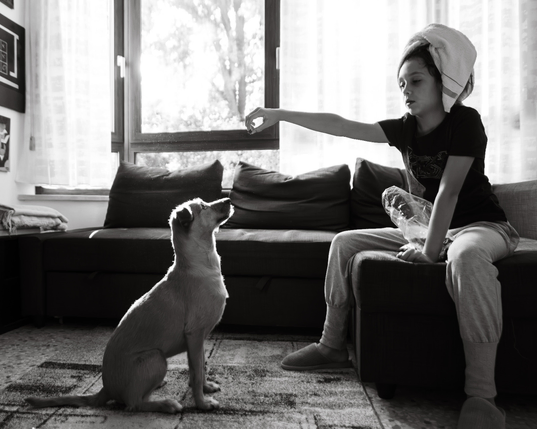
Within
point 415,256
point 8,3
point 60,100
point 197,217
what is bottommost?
point 415,256

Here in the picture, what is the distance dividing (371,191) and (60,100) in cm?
250

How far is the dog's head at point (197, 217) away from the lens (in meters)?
1.44

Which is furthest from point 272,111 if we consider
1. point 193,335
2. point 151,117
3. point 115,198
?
point 151,117

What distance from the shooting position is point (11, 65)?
3170 mm

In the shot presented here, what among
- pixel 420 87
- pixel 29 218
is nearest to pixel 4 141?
pixel 29 218

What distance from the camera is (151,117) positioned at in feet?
12.1

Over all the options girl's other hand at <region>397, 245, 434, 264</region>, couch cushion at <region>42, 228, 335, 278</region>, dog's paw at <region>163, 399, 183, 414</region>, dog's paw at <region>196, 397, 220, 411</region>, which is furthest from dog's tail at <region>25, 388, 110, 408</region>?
girl's other hand at <region>397, 245, 434, 264</region>

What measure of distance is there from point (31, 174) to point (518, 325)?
3360 millimetres

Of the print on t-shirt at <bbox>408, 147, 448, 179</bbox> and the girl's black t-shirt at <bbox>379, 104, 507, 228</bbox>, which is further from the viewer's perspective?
the print on t-shirt at <bbox>408, 147, 448, 179</bbox>

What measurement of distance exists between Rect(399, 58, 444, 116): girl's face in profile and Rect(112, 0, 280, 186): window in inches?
76.1

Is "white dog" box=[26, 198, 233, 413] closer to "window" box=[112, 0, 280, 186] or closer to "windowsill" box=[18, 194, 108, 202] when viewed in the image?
"window" box=[112, 0, 280, 186]

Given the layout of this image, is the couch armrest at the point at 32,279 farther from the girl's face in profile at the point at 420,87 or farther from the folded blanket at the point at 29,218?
the girl's face in profile at the point at 420,87

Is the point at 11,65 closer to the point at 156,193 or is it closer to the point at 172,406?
the point at 156,193

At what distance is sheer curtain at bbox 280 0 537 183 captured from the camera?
2689 mm
